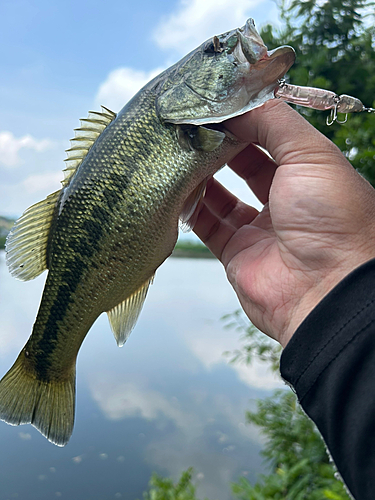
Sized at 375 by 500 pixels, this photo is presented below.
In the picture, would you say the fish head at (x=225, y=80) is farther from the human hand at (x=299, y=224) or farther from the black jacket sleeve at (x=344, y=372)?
the black jacket sleeve at (x=344, y=372)

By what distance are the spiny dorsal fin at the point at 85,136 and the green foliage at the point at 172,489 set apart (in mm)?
1971

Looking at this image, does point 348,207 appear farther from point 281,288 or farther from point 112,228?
point 112,228

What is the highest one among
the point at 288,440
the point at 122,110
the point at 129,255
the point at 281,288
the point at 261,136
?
the point at 122,110

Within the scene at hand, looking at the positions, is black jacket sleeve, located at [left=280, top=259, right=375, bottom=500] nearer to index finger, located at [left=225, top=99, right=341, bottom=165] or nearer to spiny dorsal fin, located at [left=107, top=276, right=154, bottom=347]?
index finger, located at [left=225, top=99, right=341, bottom=165]

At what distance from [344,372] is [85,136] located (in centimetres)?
97

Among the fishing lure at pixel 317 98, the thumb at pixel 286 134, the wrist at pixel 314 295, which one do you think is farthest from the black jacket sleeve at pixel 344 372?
the fishing lure at pixel 317 98

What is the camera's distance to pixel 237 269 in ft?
4.25

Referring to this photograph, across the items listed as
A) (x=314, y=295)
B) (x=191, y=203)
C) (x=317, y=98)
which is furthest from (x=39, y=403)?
(x=317, y=98)

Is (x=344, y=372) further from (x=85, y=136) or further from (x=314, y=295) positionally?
(x=85, y=136)

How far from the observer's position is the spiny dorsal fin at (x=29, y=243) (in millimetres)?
1250

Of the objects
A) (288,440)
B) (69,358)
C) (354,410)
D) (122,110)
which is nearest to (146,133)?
(122,110)

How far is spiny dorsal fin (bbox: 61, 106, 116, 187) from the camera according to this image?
124cm

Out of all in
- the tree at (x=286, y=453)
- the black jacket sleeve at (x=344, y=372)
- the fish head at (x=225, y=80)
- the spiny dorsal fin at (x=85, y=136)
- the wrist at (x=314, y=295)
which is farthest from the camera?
the tree at (x=286, y=453)

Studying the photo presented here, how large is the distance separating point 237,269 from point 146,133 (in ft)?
1.65
